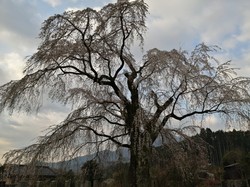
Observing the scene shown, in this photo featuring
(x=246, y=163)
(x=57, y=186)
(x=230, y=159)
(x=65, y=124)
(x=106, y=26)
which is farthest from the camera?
(x=230, y=159)

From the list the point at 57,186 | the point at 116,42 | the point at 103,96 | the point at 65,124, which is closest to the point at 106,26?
the point at 116,42

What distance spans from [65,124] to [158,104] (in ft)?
8.73

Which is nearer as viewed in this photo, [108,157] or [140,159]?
[140,159]

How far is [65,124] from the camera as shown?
714 cm

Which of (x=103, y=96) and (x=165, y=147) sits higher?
(x=103, y=96)

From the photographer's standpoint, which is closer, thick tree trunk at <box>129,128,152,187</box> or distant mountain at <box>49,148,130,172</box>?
thick tree trunk at <box>129,128,152,187</box>

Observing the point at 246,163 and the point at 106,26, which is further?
the point at 246,163

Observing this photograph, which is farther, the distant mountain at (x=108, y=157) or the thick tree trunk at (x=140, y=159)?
the distant mountain at (x=108, y=157)

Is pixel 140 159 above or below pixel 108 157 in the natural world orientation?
below

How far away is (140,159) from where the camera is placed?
7.22 meters

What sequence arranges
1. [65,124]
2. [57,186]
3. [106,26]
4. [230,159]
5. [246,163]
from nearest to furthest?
[65,124] → [106,26] → [57,186] → [246,163] → [230,159]

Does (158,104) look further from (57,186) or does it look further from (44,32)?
(57,186)

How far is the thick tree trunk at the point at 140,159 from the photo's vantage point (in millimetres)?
6934

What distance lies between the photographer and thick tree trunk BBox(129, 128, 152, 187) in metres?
6.93
